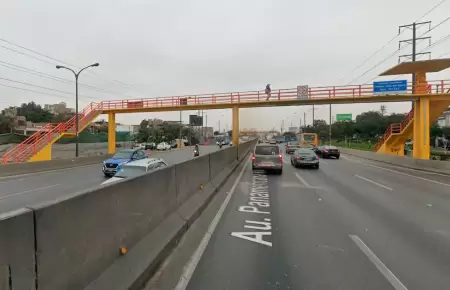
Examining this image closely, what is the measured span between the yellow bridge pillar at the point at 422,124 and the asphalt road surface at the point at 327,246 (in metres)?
17.5

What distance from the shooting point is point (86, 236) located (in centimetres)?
322

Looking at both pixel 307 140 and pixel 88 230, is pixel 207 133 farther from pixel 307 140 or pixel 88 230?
pixel 88 230

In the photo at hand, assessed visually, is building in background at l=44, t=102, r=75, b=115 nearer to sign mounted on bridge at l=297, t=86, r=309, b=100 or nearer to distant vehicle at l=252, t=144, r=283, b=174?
sign mounted on bridge at l=297, t=86, r=309, b=100

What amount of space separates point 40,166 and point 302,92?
22.4 metres

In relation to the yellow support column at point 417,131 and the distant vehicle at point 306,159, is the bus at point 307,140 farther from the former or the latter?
the distant vehicle at point 306,159

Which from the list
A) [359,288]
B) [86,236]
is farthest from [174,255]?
[359,288]

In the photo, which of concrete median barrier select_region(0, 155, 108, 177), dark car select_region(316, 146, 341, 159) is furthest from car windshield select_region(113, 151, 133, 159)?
dark car select_region(316, 146, 341, 159)

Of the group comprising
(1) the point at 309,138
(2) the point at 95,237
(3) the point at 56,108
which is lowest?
(2) the point at 95,237

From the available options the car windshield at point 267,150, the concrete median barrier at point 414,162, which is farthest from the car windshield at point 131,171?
the concrete median barrier at point 414,162

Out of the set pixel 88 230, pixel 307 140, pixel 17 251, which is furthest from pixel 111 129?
pixel 17 251

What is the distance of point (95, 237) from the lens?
3396mm

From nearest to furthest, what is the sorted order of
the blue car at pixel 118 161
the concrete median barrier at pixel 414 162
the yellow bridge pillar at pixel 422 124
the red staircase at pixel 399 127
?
the blue car at pixel 118 161, the concrete median barrier at pixel 414 162, the yellow bridge pillar at pixel 422 124, the red staircase at pixel 399 127

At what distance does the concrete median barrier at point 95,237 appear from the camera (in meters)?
2.40

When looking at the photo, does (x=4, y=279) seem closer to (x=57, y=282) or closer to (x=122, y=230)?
(x=57, y=282)
